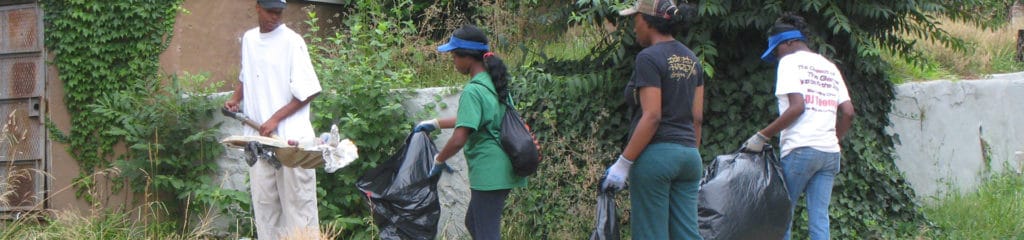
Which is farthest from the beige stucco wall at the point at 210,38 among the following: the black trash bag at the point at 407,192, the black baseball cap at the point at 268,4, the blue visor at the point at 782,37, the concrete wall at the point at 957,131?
the concrete wall at the point at 957,131

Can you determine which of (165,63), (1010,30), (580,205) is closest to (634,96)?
(580,205)

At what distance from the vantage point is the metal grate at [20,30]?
759cm

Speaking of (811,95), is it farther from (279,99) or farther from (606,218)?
(279,99)

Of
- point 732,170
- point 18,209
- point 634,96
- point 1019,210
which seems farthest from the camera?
point 18,209

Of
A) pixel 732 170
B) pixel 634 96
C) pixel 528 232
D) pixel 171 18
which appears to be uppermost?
pixel 171 18

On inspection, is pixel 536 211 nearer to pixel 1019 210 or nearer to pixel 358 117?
pixel 358 117

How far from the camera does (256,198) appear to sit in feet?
17.6

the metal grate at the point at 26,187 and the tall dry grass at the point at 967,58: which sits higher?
the tall dry grass at the point at 967,58

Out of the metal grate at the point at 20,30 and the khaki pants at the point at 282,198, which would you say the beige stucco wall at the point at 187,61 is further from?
the khaki pants at the point at 282,198

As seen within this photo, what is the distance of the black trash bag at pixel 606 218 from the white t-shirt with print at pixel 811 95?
45.0 inches

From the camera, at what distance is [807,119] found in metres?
5.11

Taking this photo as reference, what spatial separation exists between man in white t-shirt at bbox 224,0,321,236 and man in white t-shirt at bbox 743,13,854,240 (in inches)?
90.6

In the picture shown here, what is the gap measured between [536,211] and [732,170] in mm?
1566

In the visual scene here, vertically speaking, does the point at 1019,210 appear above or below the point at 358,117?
below
